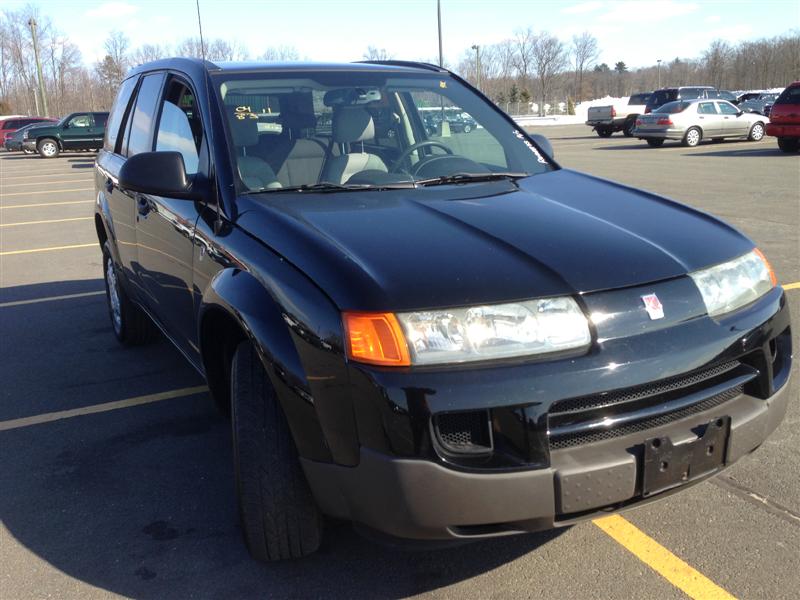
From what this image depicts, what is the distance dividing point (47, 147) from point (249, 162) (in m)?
31.2

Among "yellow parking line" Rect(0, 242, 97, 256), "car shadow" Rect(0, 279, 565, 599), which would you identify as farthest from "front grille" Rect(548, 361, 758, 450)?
"yellow parking line" Rect(0, 242, 97, 256)

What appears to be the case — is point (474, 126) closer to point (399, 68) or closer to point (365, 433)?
point (399, 68)

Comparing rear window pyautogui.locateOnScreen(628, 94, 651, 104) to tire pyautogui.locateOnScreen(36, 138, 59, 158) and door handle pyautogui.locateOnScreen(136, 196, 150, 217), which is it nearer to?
tire pyautogui.locateOnScreen(36, 138, 59, 158)

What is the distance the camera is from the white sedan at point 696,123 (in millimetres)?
24703

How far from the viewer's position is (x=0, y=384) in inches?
195

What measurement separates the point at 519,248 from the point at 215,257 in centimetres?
124

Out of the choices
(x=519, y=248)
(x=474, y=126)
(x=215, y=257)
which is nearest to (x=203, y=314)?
(x=215, y=257)

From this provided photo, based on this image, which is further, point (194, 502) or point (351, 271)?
point (194, 502)

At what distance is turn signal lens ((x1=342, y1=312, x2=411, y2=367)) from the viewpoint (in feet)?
7.14

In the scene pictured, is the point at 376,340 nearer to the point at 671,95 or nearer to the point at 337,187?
the point at 337,187

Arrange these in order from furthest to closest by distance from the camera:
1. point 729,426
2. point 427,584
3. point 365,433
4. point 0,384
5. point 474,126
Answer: point 0,384, point 474,126, point 427,584, point 729,426, point 365,433

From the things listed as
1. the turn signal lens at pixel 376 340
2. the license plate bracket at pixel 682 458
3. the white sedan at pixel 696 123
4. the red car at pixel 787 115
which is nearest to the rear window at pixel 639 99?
the white sedan at pixel 696 123

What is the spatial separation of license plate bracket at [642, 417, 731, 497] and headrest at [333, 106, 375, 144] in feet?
6.83

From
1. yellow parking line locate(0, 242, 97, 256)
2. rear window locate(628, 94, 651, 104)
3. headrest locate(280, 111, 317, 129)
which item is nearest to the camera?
headrest locate(280, 111, 317, 129)
